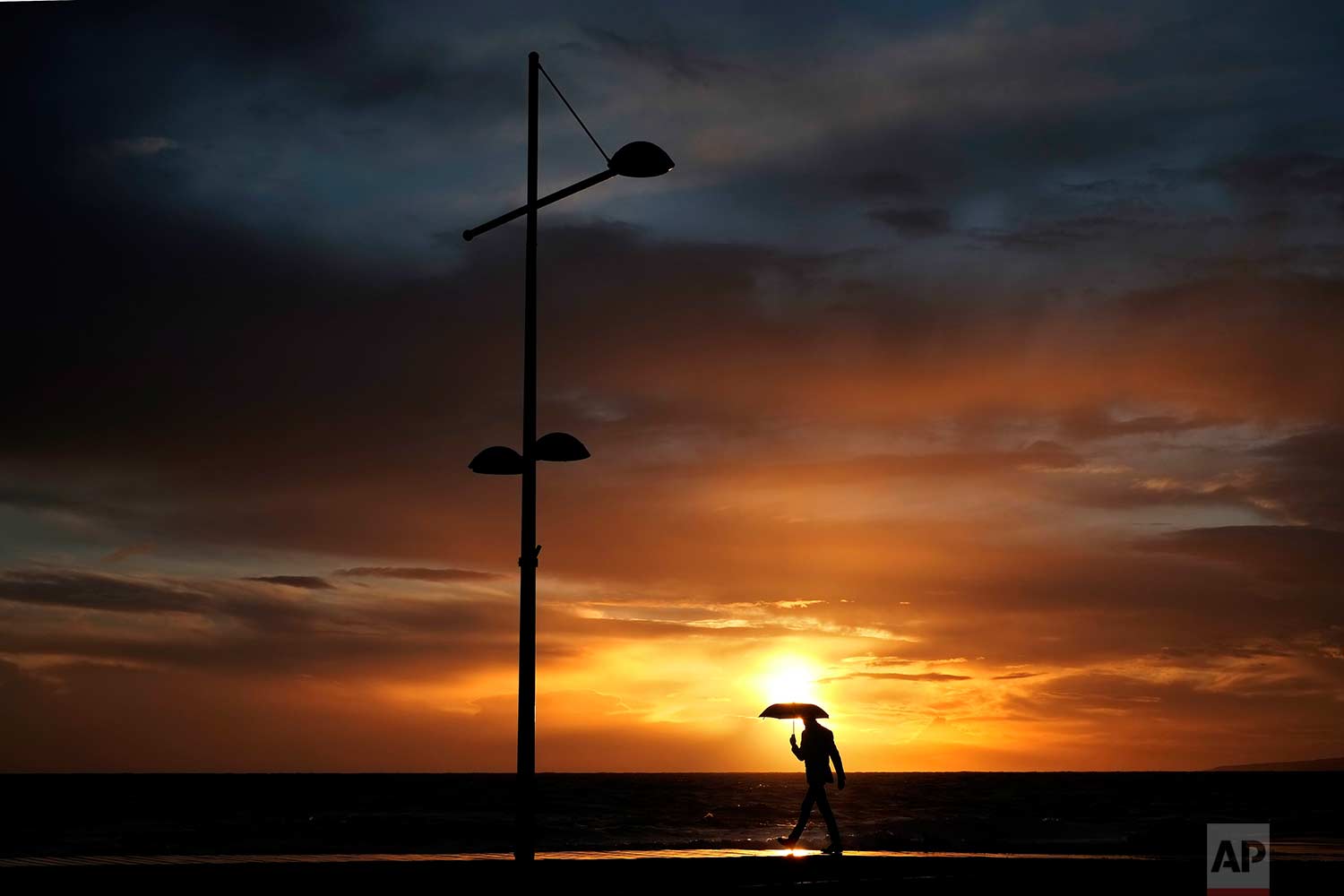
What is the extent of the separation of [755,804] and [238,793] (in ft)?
162

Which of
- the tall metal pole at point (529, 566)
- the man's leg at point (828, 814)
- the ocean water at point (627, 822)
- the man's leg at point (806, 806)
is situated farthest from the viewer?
the ocean water at point (627, 822)

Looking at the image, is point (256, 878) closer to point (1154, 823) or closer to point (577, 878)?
point (577, 878)

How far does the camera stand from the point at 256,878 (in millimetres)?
16859

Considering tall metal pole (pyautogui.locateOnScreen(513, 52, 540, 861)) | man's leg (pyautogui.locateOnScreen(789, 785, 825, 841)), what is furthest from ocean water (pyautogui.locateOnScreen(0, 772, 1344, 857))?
tall metal pole (pyautogui.locateOnScreen(513, 52, 540, 861))

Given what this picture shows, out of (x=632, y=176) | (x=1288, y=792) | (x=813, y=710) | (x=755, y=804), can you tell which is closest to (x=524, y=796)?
(x=632, y=176)

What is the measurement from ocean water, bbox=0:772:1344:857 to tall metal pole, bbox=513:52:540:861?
11.0 metres

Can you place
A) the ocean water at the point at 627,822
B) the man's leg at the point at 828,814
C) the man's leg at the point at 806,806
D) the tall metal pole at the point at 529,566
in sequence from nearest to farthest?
the tall metal pole at the point at 529,566 < the man's leg at the point at 828,814 < the man's leg at the point at 806,806 < the ocean water at the point at 627,822

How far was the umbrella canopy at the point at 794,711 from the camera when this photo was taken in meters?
22.3

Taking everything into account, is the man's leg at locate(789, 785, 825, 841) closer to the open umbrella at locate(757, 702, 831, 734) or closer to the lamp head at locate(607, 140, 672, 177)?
the open umbrella at locate(757, 702, 831, 734)

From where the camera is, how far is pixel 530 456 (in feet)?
50.7

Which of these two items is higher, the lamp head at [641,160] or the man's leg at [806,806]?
the lamp head at [641,160]

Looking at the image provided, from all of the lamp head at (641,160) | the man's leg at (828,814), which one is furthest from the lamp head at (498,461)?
the man's leg at (828,814)

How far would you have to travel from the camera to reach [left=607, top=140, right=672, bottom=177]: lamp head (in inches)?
594

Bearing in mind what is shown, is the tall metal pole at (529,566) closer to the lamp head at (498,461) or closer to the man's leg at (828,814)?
the lamp head at (498,461)
